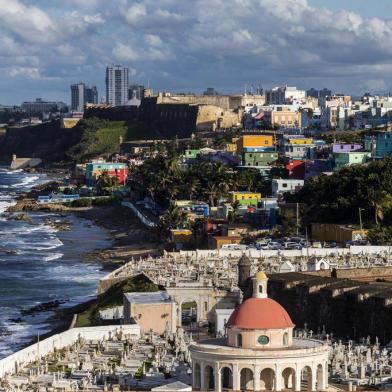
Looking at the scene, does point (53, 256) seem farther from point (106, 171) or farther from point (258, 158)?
point (106, 171)

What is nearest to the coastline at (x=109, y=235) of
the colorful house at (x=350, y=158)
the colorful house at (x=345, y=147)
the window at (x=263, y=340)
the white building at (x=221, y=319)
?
the white building at (x=221, y=319)

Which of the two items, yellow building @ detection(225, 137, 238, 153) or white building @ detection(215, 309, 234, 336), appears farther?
yellow building @ detection(225, 137, 238, 153)

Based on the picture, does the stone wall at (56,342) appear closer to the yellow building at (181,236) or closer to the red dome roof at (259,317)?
the red dome roof at (259,317)

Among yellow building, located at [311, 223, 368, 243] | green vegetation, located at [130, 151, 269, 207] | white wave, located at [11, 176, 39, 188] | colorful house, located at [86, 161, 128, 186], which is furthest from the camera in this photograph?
white wave, located at [11, 176, 39, 188]

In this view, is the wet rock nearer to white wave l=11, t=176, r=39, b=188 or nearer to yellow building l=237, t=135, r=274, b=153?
yellow building l=237, t=135, r=274, b=153

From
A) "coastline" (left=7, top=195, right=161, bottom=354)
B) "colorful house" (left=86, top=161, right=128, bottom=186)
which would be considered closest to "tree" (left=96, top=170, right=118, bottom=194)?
"colorful house" (left=86, top=161, right=128, bottom=186)

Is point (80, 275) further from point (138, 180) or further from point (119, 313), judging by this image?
point (138, 180)

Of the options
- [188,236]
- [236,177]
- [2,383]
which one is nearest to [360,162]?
[236,177]
